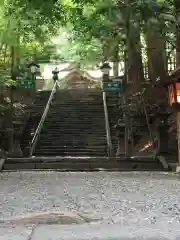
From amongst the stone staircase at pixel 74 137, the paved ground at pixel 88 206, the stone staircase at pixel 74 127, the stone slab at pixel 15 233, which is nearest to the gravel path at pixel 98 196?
the paved ground at pixel 88 206

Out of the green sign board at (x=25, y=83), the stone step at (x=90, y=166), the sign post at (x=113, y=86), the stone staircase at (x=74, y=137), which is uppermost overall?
the green sign board at (x=25, y=83)

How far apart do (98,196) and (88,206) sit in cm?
135

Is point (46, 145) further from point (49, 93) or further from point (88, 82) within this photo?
point (88, 82)

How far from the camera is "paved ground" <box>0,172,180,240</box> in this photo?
6500 mm

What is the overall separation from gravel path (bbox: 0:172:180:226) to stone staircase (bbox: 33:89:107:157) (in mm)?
5649

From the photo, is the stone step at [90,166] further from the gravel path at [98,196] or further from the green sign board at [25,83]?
the green sign board at [25,83]

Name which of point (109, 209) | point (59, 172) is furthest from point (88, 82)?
point (109, 209)

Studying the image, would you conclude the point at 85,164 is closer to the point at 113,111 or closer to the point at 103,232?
the point at 113,111

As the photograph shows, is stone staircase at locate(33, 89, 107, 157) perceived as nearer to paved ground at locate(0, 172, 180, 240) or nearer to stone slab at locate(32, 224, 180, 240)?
paved ground at locate(0, 172, 180, 240)

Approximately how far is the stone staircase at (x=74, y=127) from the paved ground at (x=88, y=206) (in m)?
5.98

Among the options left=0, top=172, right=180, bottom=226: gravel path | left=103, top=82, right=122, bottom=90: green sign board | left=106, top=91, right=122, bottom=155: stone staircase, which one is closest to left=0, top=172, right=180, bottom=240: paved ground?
left=0, top=172, right=180, bottom=226: gravel path

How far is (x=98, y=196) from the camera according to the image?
1020 cm

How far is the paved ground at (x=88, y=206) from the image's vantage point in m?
6.50

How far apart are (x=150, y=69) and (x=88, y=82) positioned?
18786 mm
